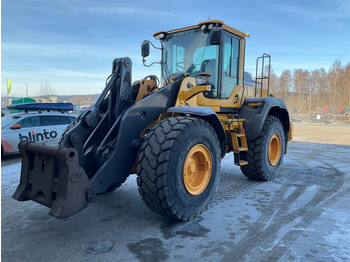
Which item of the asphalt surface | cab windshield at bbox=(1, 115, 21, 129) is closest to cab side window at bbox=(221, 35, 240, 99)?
the asphalt surface

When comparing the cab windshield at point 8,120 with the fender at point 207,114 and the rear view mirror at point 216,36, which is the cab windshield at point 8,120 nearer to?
the fender at point 207,114

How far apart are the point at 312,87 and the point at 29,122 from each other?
62656 mm

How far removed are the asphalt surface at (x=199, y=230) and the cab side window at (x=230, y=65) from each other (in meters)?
1.88

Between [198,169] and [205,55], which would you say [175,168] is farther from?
[205,55]

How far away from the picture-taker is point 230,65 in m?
5.36

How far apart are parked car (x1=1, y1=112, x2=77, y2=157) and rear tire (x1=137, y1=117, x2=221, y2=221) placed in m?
6.98

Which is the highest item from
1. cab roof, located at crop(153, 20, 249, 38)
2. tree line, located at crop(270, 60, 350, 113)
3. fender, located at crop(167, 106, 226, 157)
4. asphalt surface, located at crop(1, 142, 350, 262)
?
tree line, located at crop(270, 60, 350, 113)

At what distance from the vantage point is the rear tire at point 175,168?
3252 mm

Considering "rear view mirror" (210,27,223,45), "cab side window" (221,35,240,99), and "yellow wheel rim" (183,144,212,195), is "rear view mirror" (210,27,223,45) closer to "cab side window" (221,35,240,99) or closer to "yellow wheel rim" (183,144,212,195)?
"cab side window" (221,35,240,99)

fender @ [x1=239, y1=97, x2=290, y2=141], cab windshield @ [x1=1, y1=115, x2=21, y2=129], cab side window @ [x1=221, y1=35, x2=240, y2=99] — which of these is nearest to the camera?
cab side window @ [x1=221, y1=35, x2=240, y2=99]

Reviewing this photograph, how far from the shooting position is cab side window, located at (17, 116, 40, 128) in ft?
29.9

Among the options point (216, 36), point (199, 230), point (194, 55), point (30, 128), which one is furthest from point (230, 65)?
point (30, 128)

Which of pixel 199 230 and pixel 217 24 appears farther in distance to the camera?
pixel 217 24

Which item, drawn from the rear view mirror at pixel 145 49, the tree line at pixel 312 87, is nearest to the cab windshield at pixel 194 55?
the rear view mirror at pixel 145 49
